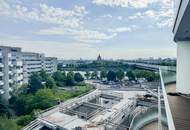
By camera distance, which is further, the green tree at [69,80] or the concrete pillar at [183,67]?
the green tree at [69,80]

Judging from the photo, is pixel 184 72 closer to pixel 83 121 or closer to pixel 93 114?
pixel 83 121

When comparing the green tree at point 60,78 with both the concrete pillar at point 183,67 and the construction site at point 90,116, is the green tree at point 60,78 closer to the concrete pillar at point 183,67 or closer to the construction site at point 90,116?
the construction site at point 90,116

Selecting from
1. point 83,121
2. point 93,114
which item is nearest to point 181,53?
point 83,121

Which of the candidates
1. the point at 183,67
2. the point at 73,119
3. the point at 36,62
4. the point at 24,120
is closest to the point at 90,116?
the point at 73,119

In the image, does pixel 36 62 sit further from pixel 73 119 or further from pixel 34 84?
pixel 73 119

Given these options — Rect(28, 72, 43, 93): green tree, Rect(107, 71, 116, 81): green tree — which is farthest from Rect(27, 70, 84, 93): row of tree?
Rect(107, 71, 116, 81): green tree

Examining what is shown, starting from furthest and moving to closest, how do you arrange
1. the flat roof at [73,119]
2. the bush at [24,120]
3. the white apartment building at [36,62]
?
the white apartment building at [36,62]
the bush at [24,120]
the flat roof at [73,119]

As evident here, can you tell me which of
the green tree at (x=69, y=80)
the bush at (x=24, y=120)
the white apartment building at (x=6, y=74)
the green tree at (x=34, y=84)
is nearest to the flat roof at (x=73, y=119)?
the bush at (x=24, y=120)

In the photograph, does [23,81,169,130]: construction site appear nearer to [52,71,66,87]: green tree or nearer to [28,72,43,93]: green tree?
[28,72,43,93]: green tree
